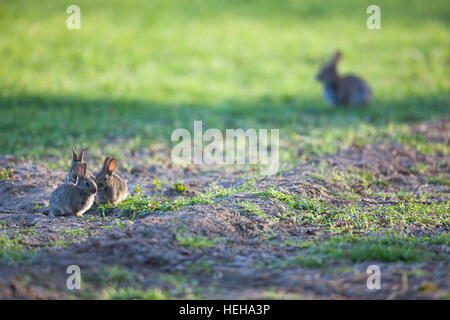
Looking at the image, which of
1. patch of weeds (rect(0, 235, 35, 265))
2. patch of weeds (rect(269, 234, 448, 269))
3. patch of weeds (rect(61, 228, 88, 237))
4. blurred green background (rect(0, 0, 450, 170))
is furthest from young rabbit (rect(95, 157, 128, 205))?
patch of weeds (rect(269, 234, 448, 269))

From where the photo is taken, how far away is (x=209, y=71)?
48.3 ft

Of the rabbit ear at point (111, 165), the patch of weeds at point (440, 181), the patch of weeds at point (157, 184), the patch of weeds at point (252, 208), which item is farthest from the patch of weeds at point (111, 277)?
the patch of weeds at point (440, 181)

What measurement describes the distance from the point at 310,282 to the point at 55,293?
1945 millimetres

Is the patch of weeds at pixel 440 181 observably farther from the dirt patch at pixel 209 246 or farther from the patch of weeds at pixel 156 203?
the patch of weeds at pixel 156 203

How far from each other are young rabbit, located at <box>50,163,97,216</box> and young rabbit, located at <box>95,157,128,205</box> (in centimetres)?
23

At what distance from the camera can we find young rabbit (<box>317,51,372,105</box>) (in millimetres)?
12750

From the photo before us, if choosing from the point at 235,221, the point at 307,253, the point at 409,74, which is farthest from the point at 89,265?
the point at 409,74

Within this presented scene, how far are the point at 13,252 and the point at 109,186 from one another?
1624 mm

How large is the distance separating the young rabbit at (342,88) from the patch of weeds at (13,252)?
9.33 m

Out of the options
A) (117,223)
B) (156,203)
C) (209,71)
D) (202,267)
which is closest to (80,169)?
(117,223)

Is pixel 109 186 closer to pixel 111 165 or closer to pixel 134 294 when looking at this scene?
pixel 111 165

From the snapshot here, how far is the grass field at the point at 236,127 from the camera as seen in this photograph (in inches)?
185

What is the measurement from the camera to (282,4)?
1998cm

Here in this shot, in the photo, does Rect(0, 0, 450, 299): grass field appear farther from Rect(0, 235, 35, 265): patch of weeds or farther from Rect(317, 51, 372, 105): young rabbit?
Rect(317, 51, 372, 105): young rabbit
